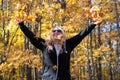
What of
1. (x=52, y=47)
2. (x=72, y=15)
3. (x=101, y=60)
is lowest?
(x=101, y=60)

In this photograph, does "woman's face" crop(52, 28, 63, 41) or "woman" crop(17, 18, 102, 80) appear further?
"woman's face" crop(52, 28, 63, 41)

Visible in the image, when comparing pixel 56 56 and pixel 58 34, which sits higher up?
pixel 58 34

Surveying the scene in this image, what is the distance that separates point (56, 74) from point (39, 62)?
32.8ft

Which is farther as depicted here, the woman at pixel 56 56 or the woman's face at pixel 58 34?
the woman's face at pixel 58 34

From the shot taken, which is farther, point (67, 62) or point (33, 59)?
point (33, 59)

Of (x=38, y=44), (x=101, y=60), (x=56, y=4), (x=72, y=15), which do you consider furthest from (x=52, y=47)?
(x=101, y=60)

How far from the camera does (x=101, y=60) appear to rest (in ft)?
85.8

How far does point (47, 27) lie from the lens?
53.8 ft

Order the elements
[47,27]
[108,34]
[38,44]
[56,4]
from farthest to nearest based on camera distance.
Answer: [108,34], [47,27], [56,4], [38,44]

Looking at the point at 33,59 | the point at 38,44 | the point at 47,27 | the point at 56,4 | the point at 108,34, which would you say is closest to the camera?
the point at 38,44

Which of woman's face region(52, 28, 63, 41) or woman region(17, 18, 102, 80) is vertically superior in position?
woman's face region(52, 28, 63, 41)

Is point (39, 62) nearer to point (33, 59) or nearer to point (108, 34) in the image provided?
point (33, 59)

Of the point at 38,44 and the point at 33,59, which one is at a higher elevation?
the point at 38,44

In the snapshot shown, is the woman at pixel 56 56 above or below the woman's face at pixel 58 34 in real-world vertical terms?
below
